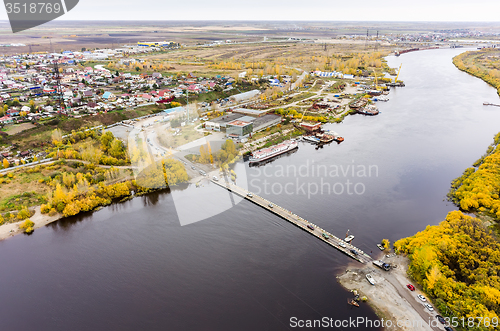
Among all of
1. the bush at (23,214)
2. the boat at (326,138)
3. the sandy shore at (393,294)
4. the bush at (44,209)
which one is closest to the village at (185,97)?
the boat at (326,138)

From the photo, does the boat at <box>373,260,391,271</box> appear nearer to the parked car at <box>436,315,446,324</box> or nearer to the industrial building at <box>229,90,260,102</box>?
the parked car at <box>436,315,446,324</box>

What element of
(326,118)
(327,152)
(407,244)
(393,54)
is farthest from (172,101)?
(393,54)

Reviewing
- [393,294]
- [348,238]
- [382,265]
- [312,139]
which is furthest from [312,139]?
[393,294]

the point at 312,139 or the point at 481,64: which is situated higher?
the point at 481,64

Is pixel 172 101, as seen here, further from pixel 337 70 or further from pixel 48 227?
pixel 337 70

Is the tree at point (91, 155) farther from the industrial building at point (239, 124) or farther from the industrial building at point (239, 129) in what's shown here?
the industrial building at point (239, 129)

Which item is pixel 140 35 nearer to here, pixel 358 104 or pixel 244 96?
pixel 244 96
